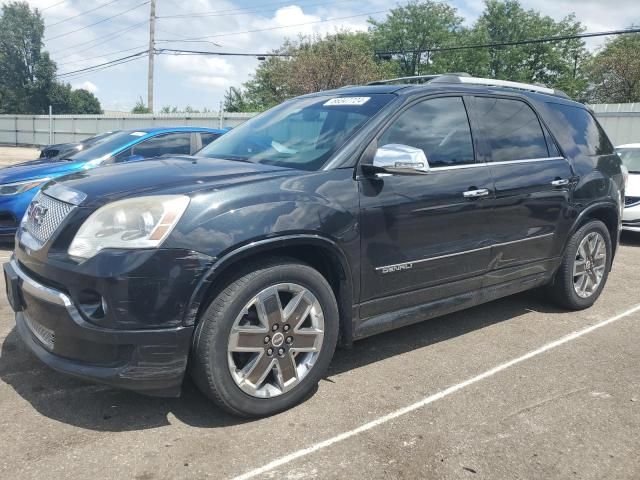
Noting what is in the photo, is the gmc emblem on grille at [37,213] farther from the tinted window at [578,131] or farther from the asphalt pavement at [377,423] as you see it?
the tinted window at [578,131]

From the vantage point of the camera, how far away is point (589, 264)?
5.08 m

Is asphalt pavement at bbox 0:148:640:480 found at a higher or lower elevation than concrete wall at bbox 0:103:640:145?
lower

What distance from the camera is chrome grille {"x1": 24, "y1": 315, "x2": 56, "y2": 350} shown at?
2.84 m

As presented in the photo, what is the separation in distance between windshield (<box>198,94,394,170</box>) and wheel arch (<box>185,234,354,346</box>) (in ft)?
1.61

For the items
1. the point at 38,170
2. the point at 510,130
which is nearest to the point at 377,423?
the point at 510,130

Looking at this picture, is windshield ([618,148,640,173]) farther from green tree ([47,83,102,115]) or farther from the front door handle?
A: green tree ([47,83,102,115])

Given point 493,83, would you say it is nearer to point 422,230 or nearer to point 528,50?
point 422,230

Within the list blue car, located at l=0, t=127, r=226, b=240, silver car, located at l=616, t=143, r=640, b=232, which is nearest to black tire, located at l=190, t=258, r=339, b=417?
blue car, located at l=0, t=127, r=226, b=240

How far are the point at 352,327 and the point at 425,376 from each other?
651 millimetres

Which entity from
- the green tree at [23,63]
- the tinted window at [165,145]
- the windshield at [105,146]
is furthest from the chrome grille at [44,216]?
the green tree at [23,63]

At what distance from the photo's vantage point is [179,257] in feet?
8.70

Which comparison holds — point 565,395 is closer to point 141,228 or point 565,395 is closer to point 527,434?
point 527,434

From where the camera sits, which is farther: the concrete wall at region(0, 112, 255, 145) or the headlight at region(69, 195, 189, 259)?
the concrete wall at region(0, 112, 255, 145)

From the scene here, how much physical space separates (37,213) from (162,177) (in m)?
0.77
